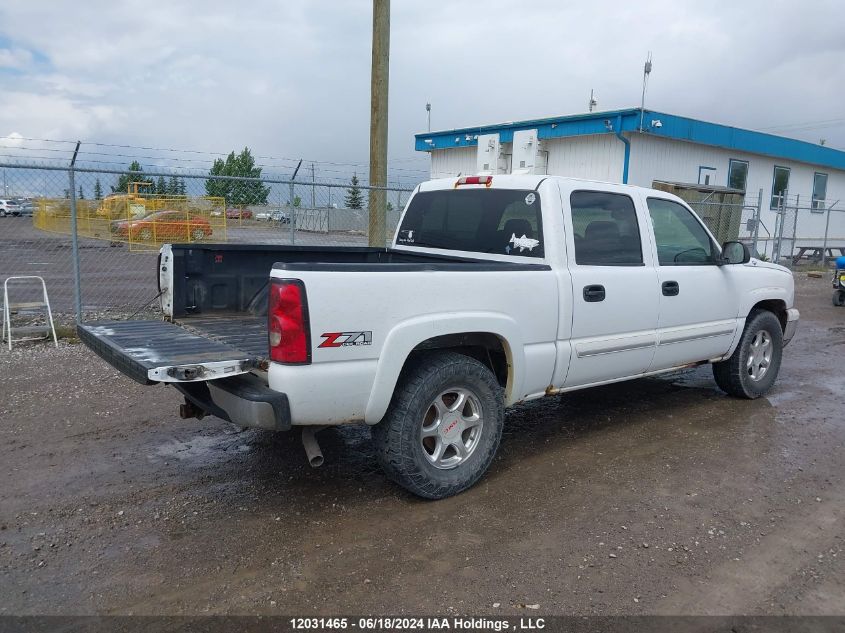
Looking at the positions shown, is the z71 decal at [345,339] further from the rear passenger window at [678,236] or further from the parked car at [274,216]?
the parked car at [274,216]

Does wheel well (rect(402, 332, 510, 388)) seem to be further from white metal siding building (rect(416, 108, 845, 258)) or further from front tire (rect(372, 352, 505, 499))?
white metal siding building (rect(416, 108, 845, 258))

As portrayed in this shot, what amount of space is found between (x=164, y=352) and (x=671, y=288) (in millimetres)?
3728

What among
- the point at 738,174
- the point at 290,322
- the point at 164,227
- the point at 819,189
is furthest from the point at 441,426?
the point at 819,189

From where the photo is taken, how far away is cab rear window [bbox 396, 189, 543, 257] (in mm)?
4691

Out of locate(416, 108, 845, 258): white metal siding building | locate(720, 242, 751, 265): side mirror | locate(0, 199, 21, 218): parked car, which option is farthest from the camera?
locate(416, 108, 845, 258): white metal siding building

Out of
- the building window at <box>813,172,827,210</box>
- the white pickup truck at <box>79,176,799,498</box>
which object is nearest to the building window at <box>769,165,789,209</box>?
the building window at <box>813,172,827,210</box>

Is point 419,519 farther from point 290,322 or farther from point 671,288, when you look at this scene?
point 671,288

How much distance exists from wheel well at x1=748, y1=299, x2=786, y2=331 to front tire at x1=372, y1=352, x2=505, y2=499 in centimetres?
347

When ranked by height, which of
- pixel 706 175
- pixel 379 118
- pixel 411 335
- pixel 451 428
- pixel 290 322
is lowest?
pixel 451 428

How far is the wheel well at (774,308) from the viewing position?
6.43 metres

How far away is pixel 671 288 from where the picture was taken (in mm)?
5273

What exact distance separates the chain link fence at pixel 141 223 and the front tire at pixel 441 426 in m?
A: 4.26

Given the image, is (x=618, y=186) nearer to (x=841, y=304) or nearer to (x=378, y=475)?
(x=378, y=475)

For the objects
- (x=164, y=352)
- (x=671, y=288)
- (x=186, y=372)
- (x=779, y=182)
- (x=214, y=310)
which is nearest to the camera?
(x=186, y=372)
